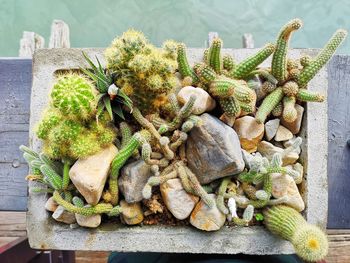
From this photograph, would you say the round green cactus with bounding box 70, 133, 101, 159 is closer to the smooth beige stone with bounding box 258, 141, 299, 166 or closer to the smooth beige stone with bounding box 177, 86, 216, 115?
the smooth beige stone with bounding box 177, 86, 216, 115

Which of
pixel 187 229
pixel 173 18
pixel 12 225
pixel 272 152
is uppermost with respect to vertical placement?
pixel 173 18

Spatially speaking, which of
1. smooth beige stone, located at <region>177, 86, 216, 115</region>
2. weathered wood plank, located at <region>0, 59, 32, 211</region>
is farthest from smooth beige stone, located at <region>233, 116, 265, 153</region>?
weathered wood plank, located at <region>0, 59, 32, 211</region>

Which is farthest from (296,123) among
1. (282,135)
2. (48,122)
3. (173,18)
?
(173,18)

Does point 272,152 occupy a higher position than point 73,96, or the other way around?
point 73,96

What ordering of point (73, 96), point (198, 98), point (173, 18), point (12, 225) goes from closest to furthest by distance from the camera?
point (73, 96) < point (198, 98) < point (12, 225) < point (173, 18)

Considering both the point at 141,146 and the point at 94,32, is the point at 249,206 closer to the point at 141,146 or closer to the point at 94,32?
the point at 141,146

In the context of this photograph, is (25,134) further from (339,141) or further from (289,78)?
(339,141)

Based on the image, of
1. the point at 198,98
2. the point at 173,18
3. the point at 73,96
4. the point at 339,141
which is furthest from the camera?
the point at 173,18
